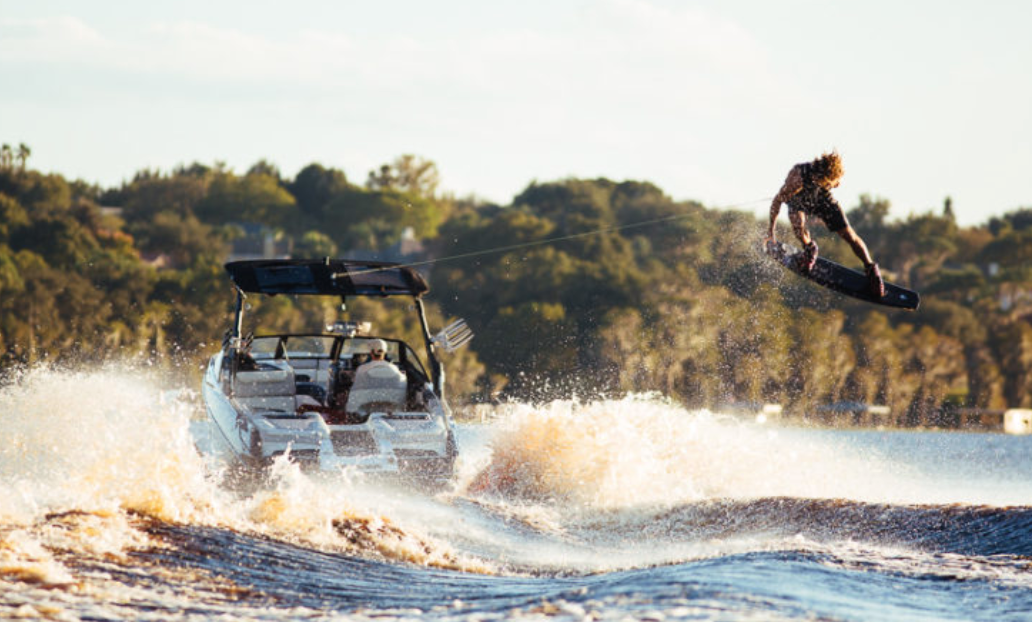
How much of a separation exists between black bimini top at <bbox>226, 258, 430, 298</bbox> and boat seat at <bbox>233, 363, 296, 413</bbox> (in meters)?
0.79

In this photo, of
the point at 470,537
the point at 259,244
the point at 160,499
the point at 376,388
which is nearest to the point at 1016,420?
the point at 259,244

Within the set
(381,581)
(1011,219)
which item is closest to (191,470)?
(381,581)

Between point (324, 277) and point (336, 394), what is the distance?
52.4 inches

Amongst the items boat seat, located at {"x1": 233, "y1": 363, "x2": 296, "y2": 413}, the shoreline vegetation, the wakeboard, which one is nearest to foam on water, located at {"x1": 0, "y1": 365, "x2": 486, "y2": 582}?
boat seat, located at {"x1": 233, "y1": 363, "x2": 296, "y2": 413}

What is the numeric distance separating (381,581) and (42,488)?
2.97m

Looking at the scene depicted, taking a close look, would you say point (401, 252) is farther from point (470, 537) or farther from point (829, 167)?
point (829, 167)

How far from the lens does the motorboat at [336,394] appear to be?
12414mm

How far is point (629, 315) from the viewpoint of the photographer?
56719mm

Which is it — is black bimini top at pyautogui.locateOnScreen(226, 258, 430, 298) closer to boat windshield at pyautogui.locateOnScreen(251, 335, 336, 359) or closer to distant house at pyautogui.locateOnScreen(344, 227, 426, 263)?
boat windshield at pyautogui.locateOnScreen(251, 335, 336, 359)

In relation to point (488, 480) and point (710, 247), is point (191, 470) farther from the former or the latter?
point (710, 247)

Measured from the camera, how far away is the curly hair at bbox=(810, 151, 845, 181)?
1085cm

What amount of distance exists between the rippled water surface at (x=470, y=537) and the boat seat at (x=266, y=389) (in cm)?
67

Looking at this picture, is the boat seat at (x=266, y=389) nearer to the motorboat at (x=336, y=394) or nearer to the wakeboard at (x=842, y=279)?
the motorboat at (x=336, y=394)

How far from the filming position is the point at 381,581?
10055 mm
